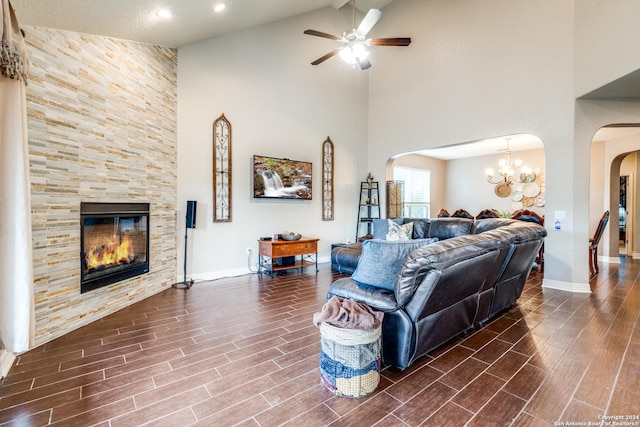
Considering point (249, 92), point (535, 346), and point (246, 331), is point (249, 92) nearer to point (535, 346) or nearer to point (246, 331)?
point (246, 331)

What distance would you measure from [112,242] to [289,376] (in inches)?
107

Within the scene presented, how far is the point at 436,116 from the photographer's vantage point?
224 inches

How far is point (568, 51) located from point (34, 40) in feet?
20.4

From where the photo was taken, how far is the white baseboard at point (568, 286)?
13.5 ft

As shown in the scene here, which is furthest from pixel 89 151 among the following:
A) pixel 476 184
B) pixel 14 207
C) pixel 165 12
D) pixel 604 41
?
pixel 476 184

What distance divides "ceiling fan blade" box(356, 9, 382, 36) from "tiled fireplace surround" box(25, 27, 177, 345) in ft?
9.05

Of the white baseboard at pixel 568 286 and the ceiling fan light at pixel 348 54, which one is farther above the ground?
the ceiling fan light at pixel 348 54

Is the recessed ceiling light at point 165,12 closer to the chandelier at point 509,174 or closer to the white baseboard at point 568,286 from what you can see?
the white baseboard at point 568,286

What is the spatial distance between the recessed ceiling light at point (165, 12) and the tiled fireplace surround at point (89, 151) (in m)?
0.65

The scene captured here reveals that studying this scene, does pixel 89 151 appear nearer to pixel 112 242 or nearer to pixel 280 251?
pixel 112 242

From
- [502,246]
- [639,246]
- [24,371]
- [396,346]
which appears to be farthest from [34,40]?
[639,246]

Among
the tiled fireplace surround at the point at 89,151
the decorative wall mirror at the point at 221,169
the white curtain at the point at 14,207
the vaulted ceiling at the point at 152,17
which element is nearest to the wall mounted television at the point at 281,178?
the decorative wall mirror at the point at 221,169

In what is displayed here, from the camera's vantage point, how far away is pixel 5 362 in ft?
6.97

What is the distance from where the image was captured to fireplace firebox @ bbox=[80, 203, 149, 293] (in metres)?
3.03
